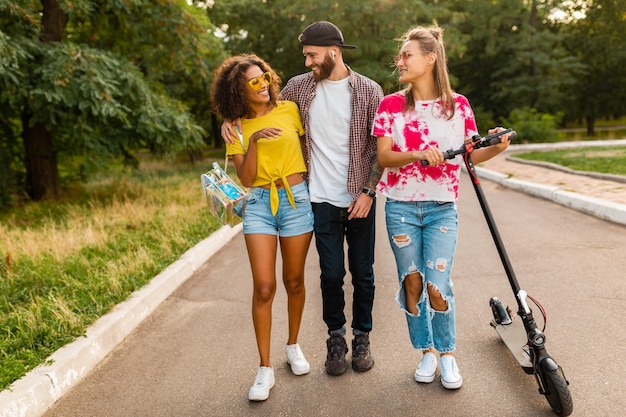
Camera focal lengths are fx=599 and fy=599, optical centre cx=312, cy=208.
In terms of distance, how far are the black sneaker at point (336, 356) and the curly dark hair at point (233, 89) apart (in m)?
1.47

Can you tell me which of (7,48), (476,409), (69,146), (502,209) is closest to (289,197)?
(476,409)

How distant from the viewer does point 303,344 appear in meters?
4.16

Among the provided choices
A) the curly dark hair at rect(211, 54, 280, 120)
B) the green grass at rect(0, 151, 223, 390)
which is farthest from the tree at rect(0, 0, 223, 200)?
the curly dark hair at rect(211, 54, 280, 120)

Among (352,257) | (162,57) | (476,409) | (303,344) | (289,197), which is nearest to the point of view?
(476,409)

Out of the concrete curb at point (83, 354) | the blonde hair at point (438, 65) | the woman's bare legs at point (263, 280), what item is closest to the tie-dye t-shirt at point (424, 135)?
the blonde hair at point (438, 65)

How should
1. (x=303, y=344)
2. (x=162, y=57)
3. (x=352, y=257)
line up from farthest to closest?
1. (x=162, y=57)
2. (x=303, y=344)
3. (x=352, y=257)

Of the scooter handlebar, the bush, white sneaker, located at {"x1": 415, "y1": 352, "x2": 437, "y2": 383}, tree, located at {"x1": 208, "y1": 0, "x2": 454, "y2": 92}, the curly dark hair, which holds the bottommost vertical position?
the bush

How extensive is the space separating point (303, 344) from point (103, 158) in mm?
9247

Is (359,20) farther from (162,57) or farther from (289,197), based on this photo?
(289,197)

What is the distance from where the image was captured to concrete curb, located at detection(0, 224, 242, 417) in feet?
10.5

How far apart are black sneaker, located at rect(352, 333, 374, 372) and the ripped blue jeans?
0.41m

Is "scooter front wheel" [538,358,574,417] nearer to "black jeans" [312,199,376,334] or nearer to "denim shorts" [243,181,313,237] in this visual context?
"black jeans" [312,199,376,334]

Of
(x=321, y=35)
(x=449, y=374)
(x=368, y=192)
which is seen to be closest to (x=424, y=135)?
(x=368, y=192)

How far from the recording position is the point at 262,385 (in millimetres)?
3371
